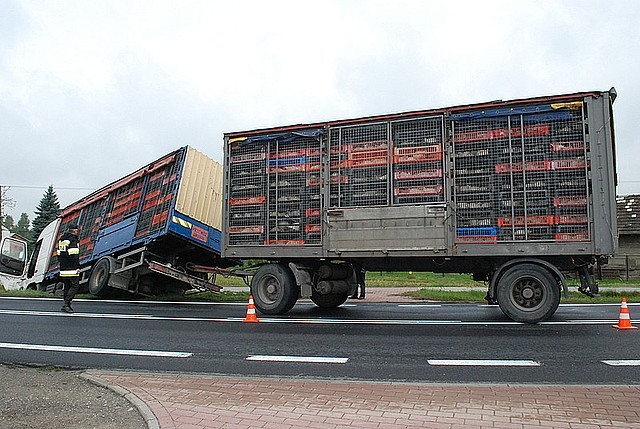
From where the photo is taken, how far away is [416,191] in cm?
1023

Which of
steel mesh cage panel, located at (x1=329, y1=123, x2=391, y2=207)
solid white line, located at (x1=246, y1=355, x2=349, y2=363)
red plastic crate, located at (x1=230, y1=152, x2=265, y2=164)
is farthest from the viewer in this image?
red plastic crate, located at (x1=230, y1=152, x2=265, y2=164)

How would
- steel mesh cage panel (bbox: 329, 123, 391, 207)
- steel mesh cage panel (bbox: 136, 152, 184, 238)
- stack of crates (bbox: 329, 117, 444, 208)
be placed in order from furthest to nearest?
steel mesh cage panel (bbox: 136, 152, 184, 238) → steel mesh cage panel (bbox: 329, 123, 391, 207) → stack of crates (bbox: 329, 117, 444, 208)

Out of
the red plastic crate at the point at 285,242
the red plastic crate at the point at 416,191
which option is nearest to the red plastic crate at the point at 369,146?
the red plastic crate at the point at 416,191

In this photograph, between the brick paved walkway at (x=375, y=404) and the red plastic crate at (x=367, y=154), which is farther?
the red plastic crate at (x=367, y=154)

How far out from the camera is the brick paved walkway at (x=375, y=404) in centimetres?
421

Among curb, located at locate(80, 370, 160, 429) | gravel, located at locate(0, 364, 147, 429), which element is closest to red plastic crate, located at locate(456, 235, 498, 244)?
curb, located at locate(80, 370, 160, 429)

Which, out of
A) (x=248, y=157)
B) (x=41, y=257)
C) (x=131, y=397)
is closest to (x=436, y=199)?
(x=248, y=157)

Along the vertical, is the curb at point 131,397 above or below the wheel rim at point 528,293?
below

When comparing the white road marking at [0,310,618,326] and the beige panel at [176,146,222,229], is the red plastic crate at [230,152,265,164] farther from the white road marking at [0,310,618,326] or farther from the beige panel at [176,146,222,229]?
the white road marking at [0,310,618,326]

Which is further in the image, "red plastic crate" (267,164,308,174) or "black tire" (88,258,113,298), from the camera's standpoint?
"black tire" (88,258,113,298)

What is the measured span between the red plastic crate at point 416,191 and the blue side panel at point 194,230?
5.92 metres

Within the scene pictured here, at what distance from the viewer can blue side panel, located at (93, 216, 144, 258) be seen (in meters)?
15.0

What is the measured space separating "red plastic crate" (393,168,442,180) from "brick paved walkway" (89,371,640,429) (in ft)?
17.8

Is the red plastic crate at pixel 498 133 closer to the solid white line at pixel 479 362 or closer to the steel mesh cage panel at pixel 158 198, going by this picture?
the solid white line at pixel 479 362
